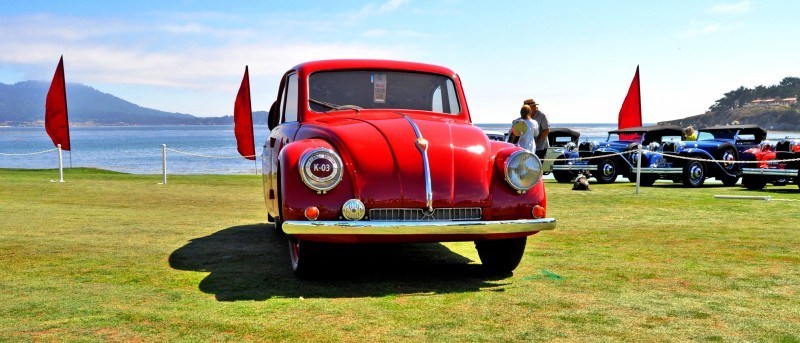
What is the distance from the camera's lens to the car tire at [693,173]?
1744cm

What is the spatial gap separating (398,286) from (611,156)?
50.5 feet

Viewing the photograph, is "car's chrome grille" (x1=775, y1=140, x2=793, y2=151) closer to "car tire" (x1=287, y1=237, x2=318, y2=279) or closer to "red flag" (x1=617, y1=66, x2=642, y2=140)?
"red flag" (x1=617, y1=66, x2=642, y2=140)

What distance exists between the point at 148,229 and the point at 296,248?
352cm

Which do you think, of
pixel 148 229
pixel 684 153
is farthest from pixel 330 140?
pixel 684 153

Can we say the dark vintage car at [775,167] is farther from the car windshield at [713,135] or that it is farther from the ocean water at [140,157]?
the ocean water at [140,157]

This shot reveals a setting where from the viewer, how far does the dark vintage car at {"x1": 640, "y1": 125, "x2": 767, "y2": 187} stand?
17547 mm

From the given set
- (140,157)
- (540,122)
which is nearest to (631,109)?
(540,122)

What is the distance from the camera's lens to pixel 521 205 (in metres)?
5.22

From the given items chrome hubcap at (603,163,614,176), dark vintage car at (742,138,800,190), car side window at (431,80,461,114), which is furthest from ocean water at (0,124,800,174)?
car side window at (431,80,461,114)

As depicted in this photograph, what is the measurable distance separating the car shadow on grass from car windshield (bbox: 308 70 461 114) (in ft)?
4.14

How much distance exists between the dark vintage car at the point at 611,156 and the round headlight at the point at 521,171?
521 inches

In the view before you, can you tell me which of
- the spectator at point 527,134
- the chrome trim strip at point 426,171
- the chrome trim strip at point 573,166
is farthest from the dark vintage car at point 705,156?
the chrome trim strip at point 426,171

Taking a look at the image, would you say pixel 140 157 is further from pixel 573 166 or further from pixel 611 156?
pixel 611 156

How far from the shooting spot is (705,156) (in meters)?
17.8
